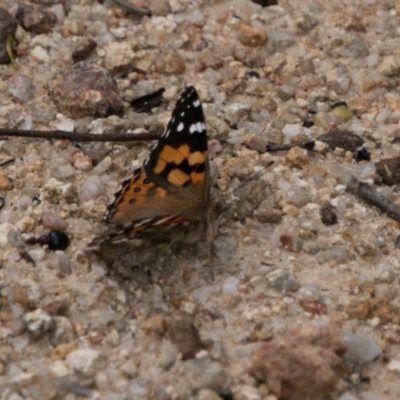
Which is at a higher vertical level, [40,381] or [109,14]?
[109,14]

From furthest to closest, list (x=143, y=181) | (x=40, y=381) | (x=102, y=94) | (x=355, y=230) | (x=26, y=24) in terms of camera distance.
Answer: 1. (x=26, y=24)
2. (x=102, y=94)
3. (x=355, y=230)
4. (x=143, y=181)
5. (x=40, y=381)

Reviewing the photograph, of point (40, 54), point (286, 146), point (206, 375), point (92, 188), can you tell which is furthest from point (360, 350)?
point (40, 54)

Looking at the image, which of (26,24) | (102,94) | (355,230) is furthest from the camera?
(26,24)

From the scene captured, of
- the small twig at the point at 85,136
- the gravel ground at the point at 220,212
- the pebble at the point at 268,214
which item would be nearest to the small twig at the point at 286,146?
the gravel ground at the point at 220,212

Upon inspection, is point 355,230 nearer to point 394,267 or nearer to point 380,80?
point 394,267

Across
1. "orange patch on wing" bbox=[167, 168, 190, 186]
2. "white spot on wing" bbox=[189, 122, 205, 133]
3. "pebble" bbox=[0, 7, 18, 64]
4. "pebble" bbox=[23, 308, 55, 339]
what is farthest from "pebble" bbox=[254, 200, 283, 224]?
"pebble" bbox=[0, 7, 18, 64]

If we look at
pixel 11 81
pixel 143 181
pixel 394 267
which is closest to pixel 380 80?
pixel 394 267

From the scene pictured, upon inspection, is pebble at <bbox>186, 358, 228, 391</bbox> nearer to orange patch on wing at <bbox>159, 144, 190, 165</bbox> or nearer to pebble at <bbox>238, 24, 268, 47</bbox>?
orange patch on wing at <bbox>159, 144, 190, 165</bbox>
